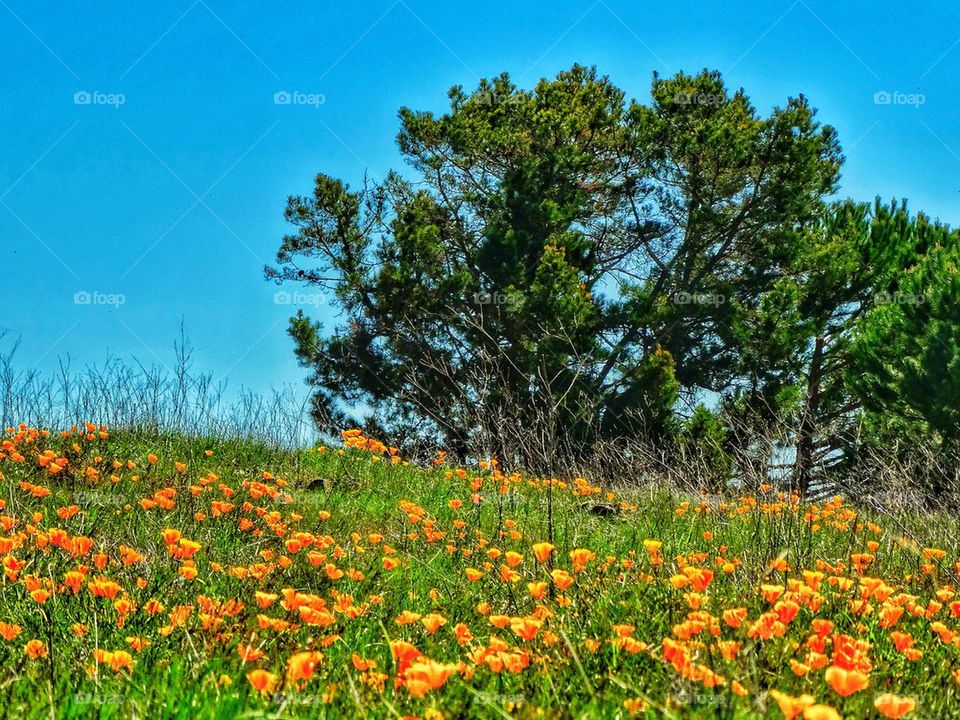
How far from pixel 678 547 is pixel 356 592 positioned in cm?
204

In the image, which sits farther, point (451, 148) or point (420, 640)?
point (451, 148)

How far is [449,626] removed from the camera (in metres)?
3.09

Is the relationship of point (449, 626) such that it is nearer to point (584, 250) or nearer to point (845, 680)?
point (845, 680)

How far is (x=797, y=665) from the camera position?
2.15 m

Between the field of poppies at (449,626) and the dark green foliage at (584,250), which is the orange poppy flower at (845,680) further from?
the dark green foliage at (584,250)

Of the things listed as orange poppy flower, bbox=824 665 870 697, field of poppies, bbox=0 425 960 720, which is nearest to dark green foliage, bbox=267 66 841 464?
field of poppies, bbox=0 425 960 720

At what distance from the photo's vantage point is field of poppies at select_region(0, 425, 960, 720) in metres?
2.04

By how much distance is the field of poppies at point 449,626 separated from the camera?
204 centimetres

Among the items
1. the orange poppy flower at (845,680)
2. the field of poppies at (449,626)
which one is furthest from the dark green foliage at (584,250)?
the orange poppy flower at (845,680)

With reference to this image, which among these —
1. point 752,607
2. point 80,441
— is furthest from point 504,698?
point 80,441

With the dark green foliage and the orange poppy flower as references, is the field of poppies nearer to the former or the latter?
the orange poppy flower

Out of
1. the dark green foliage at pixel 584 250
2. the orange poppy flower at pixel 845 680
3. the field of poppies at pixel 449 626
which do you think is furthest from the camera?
the dark green foliage at pixel 584 250

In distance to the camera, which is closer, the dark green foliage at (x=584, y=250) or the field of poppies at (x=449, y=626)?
the field of poppies at (x=449, y=626)

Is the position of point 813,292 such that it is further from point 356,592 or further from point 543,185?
point 356,592
